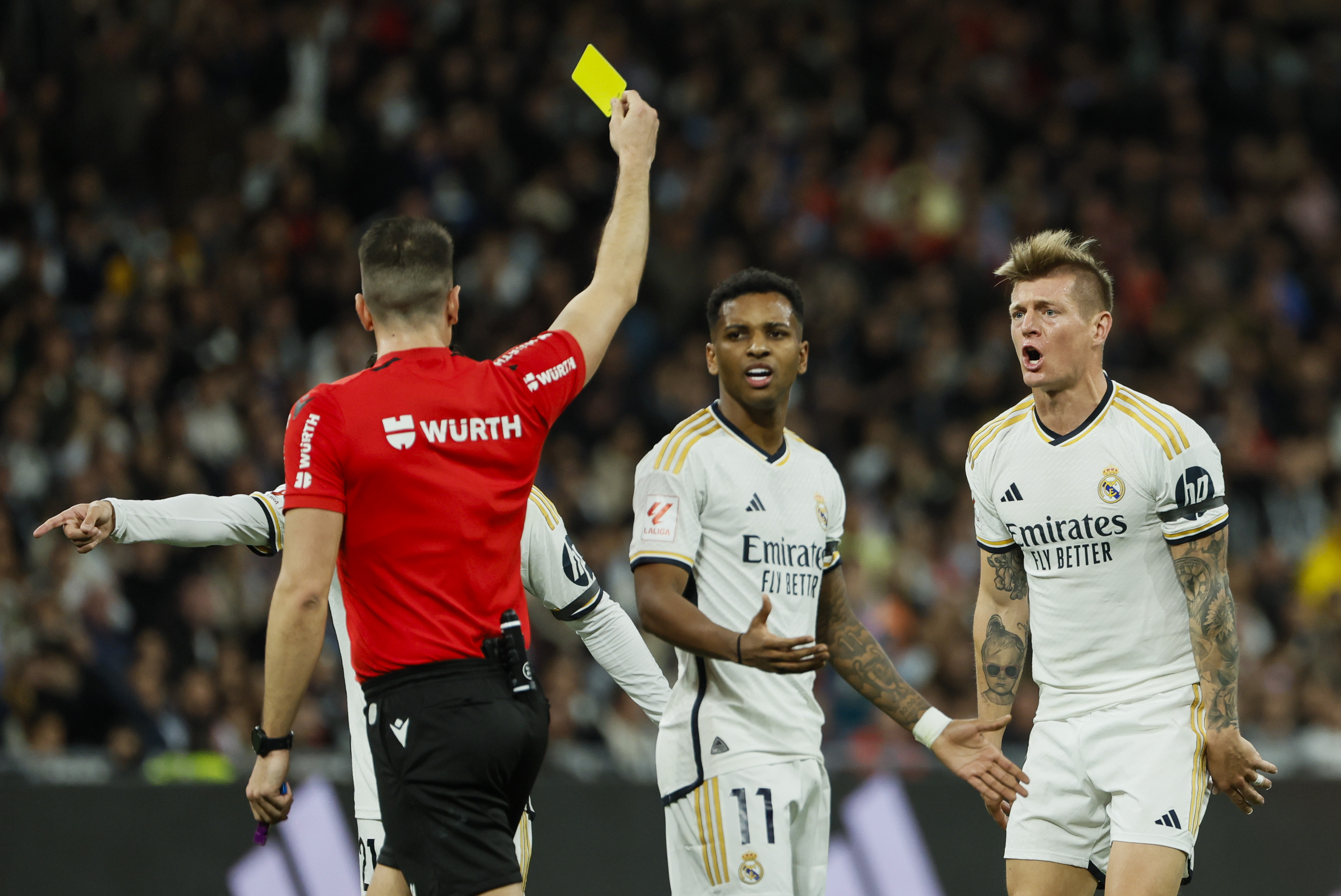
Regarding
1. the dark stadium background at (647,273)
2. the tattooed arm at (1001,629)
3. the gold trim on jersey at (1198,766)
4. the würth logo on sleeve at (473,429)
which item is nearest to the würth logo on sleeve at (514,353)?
the würth logo on sleeve at (473,429)

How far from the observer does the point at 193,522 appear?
18.5 ft

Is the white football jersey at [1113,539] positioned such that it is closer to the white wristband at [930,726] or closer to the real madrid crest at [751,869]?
A: the white wristband at [930,726]

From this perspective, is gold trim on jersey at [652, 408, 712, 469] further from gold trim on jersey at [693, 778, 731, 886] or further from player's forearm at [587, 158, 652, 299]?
gold trim on jersey at [693, 778, 731, 886]

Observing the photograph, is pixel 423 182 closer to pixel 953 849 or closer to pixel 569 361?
pixel 953 849

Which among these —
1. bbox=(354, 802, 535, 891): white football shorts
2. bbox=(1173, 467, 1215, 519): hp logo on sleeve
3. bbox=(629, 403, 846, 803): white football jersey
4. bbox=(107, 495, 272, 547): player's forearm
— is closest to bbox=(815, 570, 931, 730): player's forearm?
bbox=(629, 403, 846, 803): white football jersey

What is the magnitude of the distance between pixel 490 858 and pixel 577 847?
4.64 meters

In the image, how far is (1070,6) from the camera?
63.5 ft

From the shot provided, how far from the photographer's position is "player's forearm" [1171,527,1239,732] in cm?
560

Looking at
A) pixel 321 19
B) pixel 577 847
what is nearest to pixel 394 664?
pixel 577 847

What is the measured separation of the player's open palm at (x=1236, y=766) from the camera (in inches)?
219

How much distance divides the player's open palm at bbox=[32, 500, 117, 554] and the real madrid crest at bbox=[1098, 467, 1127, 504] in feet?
11.6

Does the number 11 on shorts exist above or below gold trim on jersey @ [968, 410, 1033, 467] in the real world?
below

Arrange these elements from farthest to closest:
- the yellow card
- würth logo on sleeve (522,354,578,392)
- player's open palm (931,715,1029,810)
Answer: player's open palm (931,715,1029,810) → the yellow card → würth logo on sleeve (522,354,578,392)

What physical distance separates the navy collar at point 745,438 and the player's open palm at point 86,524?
7.22ft
